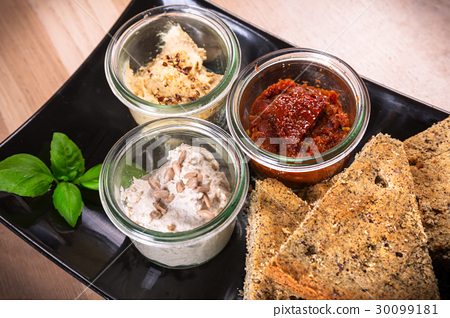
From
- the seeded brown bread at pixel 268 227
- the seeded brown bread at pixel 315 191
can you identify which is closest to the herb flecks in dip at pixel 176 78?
the seeded brown bread at pixel 268 227

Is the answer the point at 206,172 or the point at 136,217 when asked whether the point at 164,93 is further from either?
the point at 136,217

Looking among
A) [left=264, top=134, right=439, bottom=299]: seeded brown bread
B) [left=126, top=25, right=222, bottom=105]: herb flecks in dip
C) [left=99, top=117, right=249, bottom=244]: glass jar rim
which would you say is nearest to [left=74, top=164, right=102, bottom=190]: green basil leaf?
[left=99, top=117, right=249, bottom=244]: glass jar rim

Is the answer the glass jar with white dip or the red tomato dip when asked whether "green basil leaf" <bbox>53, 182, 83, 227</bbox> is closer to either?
the glass jar with white dip

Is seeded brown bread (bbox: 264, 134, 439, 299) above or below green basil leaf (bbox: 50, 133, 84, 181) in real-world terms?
below

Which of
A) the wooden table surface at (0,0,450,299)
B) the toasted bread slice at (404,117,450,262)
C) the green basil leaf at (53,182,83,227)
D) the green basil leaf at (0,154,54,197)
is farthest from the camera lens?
the wooden table surface at (0,0,450,299)

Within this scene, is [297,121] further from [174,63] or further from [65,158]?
[65,158]

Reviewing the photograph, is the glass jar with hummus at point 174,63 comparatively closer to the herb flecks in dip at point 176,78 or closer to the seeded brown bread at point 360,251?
the herb flecks in dip at point 176,78
